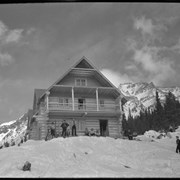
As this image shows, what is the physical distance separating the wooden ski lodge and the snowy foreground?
888cm

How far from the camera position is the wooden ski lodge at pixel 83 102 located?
3388cm

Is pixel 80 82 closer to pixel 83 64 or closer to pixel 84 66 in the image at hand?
pixel 84 66

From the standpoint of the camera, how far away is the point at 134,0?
358 cm

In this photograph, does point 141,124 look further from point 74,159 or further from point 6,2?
point 6,2

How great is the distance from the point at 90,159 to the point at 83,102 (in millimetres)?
16793

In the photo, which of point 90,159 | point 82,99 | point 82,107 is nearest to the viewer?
point 90,159

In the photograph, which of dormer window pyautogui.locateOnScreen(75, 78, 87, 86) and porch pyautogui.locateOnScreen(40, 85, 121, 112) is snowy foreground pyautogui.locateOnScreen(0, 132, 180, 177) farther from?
dormer window pyautogui.locateOnScreen(75, 78, 87, 86)

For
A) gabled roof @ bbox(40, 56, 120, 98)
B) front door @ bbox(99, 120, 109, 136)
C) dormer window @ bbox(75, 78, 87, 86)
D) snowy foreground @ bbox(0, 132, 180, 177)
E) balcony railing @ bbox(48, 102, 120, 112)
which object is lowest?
snowy foreground @ bbox(0, 132, 180, 177)

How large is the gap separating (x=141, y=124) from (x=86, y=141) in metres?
91.0

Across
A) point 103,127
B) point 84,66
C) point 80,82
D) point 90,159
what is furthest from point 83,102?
point 90,159

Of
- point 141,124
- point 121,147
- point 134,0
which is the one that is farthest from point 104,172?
point 141,124

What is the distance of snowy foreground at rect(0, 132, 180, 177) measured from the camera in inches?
632

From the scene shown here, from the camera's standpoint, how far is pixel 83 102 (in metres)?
36.3

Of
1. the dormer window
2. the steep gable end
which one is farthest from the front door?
the steep gable end
